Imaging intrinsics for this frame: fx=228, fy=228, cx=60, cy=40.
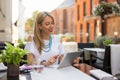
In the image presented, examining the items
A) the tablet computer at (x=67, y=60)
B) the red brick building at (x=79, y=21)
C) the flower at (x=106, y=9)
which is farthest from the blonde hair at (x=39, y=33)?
the red brick building at (x=79, y=21)

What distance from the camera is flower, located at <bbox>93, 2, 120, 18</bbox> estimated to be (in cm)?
552

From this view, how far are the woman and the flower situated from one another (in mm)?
3747

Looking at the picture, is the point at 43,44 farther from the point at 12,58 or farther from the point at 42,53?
the point at 12,58

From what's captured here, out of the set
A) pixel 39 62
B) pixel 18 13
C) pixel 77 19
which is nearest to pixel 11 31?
pixel 18 13

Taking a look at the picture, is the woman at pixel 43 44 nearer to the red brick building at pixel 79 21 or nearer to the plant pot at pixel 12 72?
the plant pot at pixel 12 72

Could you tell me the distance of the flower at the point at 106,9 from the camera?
18.1ft

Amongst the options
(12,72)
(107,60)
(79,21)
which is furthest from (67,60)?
(79,21)

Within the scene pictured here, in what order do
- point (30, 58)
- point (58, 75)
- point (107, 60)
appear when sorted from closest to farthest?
1. point (58, 75)
2. point (30, 58)
3. point (107, 60)

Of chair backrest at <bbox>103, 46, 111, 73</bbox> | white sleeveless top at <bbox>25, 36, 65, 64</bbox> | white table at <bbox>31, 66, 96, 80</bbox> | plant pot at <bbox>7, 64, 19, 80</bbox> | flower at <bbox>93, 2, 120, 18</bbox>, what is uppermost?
flower at <bbox>93, 2, 120, 18</bbox>

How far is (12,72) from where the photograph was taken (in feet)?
5.09

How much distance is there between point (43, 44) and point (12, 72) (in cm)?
55

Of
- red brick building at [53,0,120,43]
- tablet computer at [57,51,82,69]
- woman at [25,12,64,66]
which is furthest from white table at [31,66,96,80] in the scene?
red brick building at [53,0,120,43]

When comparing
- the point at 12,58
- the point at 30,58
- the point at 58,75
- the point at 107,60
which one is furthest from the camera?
the point at 107,60

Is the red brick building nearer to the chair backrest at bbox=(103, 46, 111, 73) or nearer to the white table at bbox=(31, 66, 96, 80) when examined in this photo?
the chair backrest at bbox=(103, 46, 111, 73)
